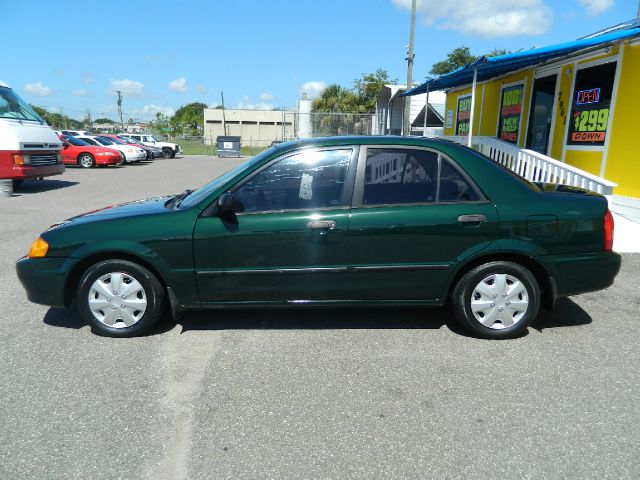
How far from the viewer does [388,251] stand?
341cm

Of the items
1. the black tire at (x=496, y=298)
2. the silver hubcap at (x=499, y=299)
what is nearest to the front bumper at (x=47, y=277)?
the black tire at (x=496, y=298)

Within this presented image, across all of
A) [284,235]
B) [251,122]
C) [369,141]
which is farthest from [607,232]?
[251,122]

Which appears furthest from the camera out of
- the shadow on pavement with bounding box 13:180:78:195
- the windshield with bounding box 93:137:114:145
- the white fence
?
the windshield with bounding box 93:137:114:145

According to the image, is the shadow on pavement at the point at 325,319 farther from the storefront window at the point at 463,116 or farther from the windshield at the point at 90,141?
the windshield at the point at 90,141

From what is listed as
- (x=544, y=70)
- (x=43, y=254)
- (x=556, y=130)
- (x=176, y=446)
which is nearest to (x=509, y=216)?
(x=176, y=446)

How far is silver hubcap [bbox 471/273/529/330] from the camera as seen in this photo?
3.47 m

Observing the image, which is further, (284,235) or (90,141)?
(90,141)

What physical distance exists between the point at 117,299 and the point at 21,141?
952cm

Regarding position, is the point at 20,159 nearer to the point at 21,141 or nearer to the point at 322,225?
the point at 21,141

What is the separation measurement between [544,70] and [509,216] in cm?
884

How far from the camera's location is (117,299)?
3.50m

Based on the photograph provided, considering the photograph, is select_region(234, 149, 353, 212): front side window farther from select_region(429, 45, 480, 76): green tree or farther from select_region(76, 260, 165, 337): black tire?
select_region(429, 45, 480, 76): green tree

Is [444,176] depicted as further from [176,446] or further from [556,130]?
[556,130]

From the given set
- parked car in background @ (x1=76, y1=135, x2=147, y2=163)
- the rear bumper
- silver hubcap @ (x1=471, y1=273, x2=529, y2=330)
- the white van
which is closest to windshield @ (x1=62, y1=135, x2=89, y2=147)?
parked car in background @ (x1=76, y1=135, x2=147, y2=163)
